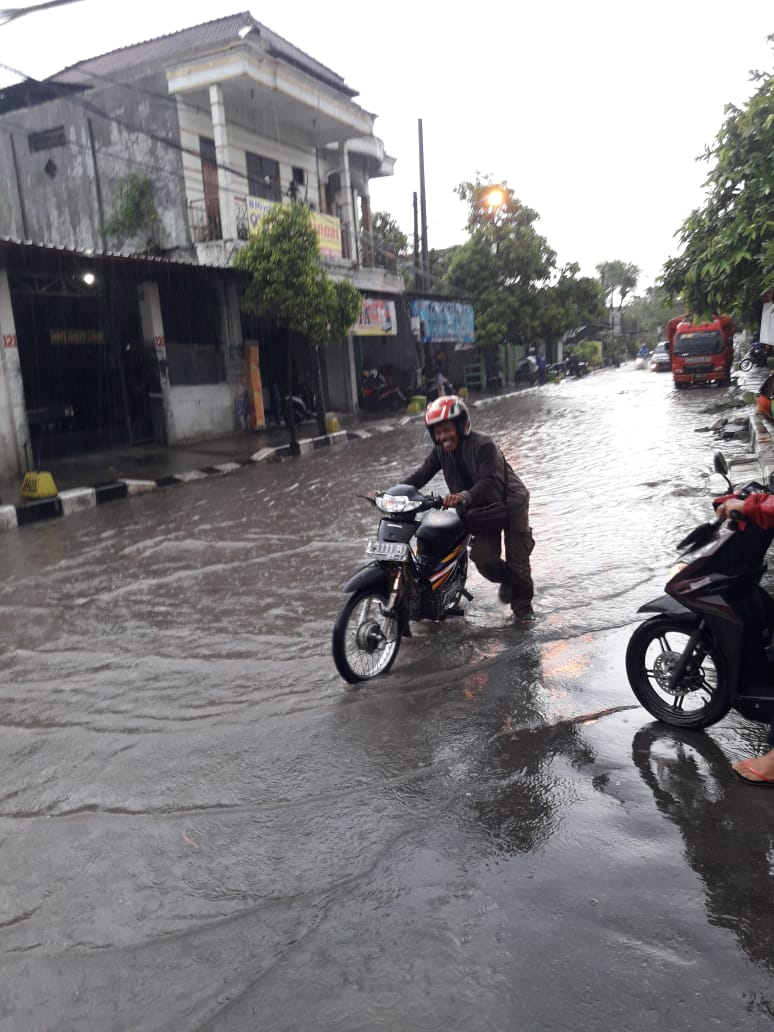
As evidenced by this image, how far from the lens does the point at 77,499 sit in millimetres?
11711

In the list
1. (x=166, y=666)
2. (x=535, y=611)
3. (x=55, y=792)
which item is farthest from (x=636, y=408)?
(x=55, y=792)

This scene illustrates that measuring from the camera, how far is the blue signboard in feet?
92.4

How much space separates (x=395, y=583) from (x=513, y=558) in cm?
117

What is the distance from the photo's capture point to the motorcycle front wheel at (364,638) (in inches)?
177

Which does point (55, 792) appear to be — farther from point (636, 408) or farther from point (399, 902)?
point (636, 408)

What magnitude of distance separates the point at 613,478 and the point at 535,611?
5.62 meters

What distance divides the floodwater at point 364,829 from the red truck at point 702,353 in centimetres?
2252

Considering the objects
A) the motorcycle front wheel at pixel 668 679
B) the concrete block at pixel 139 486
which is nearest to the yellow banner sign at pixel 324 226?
the concrete block at pixel 139 486

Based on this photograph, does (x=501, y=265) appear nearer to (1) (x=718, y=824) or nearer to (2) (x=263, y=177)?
(2) (x=263, y=177)

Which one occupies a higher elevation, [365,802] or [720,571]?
[720,571]

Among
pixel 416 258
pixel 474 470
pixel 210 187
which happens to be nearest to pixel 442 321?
pixel 416 258

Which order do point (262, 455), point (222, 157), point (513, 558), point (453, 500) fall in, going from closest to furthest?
1. point (453, 500)
2. point (513, 558)
3. point (262, 455)
4. point (222, 157)

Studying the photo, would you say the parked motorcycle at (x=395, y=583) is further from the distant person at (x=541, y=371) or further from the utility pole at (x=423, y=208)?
the distant person at (x=541, y=371)

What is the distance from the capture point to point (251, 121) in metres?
21.5
